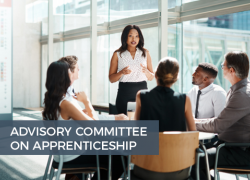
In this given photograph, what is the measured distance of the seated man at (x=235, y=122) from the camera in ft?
7.14

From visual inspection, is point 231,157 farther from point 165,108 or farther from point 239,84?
point 165,108

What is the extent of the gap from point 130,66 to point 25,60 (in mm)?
4222

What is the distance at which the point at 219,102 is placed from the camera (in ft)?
8.70

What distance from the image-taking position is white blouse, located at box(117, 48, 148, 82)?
3.22 metres

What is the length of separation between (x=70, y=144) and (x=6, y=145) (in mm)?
3253

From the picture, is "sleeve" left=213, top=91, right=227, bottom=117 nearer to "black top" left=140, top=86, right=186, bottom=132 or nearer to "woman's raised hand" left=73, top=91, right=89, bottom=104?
"black top" left=140, top=86, right=186, bottom=132

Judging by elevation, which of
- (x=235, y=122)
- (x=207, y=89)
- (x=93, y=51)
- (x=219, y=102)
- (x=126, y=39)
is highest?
(x=93, y=51)

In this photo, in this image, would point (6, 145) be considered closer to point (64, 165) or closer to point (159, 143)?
point (64, 165)

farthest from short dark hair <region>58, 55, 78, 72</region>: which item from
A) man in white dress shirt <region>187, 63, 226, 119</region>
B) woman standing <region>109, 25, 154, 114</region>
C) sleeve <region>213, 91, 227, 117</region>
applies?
sleeve <region>213, 91, 227, 117</region>

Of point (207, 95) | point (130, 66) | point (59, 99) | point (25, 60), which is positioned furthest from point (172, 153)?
point (25, 60)

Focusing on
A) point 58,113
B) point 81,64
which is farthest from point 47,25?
point 58,113

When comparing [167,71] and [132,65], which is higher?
[132,65]

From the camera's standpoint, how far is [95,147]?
7.11 feet

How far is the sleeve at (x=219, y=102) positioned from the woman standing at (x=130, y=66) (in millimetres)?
781
